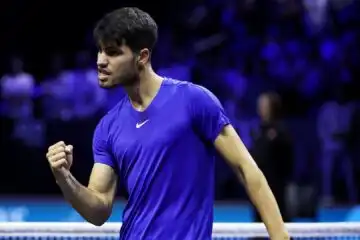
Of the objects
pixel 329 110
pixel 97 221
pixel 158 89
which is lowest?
pixel 329 110

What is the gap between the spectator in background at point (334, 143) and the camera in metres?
A: 11.2

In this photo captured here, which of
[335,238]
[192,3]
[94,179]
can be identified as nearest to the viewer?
[94,179]

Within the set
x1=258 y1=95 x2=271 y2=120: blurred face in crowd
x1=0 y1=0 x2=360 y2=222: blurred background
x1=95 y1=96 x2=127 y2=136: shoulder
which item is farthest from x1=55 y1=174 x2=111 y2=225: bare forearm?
x1=0 y1=0 x2=360 y2=222: blurred background

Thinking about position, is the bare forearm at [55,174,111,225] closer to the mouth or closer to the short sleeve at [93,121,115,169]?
the short sleeve at [93,121,115,169]

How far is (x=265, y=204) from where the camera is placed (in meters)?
2.78

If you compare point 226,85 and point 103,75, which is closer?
point 103,75

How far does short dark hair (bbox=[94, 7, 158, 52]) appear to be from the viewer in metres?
2.79

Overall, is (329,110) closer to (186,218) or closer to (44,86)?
(44,86)

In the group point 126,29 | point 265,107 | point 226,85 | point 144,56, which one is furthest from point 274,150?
point 226,85

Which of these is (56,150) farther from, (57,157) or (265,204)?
(265,204)

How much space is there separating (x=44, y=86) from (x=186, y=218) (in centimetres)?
897

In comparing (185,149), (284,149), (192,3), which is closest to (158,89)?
(185,149)

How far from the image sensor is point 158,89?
9.57ft

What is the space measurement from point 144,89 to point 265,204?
1.85 feet
